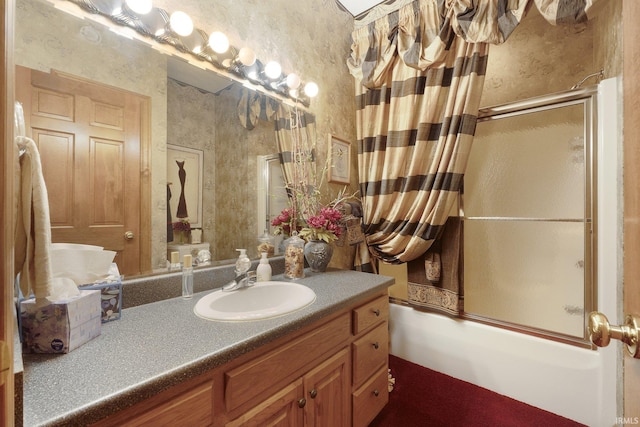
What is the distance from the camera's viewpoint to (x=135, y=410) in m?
0.53

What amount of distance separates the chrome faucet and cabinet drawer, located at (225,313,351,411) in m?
0.38

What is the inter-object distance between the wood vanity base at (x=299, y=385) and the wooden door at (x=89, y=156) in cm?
60

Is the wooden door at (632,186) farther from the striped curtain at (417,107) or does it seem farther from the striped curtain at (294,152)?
the striped curtain at (294,152)

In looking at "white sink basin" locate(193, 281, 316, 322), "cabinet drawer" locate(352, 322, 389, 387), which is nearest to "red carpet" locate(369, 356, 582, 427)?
"cabinet drawer" locate(352, 322, 389, 387)

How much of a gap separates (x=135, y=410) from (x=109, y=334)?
0.30 meters

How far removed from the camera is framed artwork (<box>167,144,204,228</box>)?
3.61 ft

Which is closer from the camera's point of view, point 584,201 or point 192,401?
point 192,401

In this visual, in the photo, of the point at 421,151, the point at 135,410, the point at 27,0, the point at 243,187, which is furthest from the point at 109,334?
the point at 421,151

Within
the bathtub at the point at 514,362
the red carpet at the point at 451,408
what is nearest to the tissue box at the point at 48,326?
the red carpet at the point at 451,408

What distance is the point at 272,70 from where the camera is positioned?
143cm

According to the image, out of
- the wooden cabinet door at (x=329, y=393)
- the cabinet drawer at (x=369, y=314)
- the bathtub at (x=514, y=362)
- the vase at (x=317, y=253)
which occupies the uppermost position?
the vase at (x=317, y=253)

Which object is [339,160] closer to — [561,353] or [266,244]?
[266,244]

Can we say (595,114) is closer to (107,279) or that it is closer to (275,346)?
(275,346)

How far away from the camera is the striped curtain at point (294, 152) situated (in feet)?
5.11
